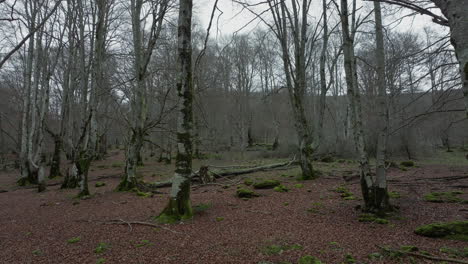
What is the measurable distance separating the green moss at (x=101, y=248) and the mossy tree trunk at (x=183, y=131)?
1.19 m

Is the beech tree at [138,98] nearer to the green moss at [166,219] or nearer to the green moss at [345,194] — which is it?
the green moss at [166,219]

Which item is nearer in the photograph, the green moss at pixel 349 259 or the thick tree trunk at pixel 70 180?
the green moss at pixel 349 259

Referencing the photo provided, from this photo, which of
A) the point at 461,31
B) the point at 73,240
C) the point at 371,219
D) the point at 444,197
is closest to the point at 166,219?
the point at 73,240

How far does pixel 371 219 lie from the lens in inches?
180

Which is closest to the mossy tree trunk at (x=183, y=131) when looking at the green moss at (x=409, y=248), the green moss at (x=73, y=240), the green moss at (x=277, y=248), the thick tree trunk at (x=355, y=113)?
the green moss at (x=73, y=240)

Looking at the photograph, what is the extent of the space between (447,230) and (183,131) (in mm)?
4539

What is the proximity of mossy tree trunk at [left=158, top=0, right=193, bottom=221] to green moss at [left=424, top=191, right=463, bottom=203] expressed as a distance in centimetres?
541

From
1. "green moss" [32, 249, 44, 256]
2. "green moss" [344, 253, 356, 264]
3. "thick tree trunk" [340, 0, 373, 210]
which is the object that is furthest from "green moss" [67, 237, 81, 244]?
"thick tree trunk" [340, 0, 373, 210]

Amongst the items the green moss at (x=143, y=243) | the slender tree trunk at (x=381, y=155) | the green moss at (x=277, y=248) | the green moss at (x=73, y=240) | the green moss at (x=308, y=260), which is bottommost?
the green moss at (x=73, y=240)

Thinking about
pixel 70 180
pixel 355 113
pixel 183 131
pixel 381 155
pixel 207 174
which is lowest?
pixel 70 180

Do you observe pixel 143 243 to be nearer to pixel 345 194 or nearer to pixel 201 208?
pixel 201 208

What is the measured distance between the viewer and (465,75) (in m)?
2.50

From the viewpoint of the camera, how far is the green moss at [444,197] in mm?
5679

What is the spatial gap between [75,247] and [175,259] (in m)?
1.72
